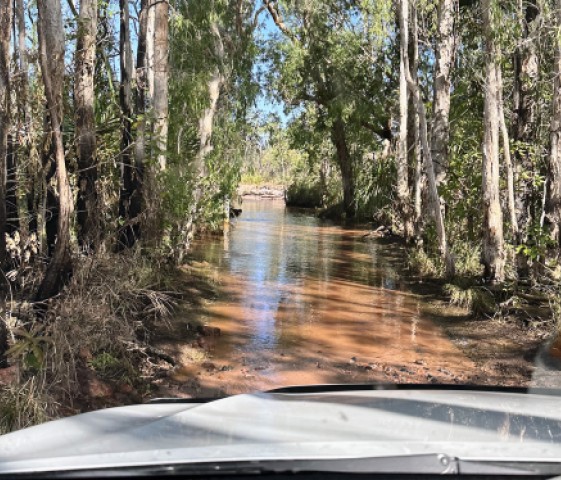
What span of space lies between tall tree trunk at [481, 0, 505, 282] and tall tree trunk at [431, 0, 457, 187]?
111 inches

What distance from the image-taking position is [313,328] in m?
10.0

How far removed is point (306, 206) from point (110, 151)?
39.0 meters

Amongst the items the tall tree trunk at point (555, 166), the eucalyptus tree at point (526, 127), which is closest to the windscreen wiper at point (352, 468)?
the tall tree trunk at point (555, 166)

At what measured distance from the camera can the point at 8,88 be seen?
5547 millimetres

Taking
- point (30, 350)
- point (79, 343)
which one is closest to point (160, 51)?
point (79, 343)

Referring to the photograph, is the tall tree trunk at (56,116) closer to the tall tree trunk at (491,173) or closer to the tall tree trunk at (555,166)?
the tall tree trunk at (491,173)

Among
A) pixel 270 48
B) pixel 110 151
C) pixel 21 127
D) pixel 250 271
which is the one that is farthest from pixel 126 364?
pixel 270 48

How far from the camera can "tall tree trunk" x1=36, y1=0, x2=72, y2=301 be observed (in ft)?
20.2

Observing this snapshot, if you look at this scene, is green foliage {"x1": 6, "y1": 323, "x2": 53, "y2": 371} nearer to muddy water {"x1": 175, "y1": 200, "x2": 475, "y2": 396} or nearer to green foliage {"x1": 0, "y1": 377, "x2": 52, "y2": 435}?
green foliage {"x1": 0, "y1": 377, "x2": 52, "y2": 435}

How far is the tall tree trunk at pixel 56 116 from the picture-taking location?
6156 millimetres

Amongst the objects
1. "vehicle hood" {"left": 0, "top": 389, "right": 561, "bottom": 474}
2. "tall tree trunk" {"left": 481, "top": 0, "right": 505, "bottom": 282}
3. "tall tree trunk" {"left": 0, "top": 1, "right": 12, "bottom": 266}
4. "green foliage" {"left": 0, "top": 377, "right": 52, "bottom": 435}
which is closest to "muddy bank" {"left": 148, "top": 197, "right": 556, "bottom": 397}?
"tall tree trunk" {"left": 481, "top": 0, "right": 505, "bottom": 282}

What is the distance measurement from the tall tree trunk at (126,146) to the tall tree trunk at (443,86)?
6574 mm

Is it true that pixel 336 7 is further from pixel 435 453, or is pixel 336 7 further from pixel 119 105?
pixel 435 453

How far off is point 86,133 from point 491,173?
6538 mm
